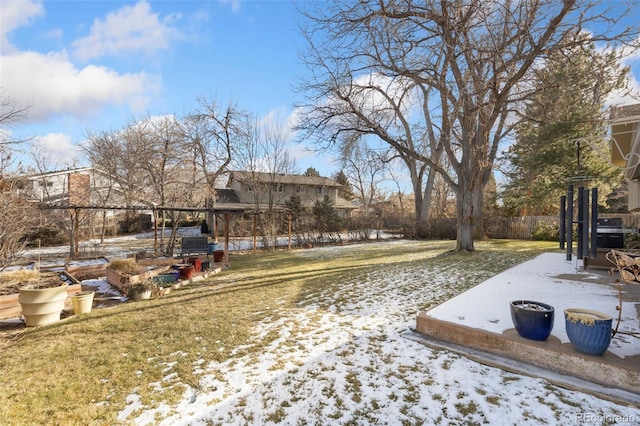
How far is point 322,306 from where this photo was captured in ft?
18.4

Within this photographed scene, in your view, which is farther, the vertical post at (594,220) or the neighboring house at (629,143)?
the vertical post at (594,220)

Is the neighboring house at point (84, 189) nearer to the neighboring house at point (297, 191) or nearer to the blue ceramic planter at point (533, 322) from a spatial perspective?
the neighboring house at point (297, 191)

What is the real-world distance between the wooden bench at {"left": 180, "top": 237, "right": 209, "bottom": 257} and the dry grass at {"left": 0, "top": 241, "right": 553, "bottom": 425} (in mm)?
3356

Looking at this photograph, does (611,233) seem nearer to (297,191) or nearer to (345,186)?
(297,191)

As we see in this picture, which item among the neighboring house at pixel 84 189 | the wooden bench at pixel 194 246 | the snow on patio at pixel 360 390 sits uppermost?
the neighboring house at pixel 84 189

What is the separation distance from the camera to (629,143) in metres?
5.71

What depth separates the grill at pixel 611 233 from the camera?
7656 millimetres

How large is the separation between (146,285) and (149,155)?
28.2ft

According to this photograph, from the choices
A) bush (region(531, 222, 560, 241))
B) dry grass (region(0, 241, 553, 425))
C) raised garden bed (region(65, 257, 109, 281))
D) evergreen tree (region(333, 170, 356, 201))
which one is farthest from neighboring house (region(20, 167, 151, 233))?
evergreen tree (region(333, 170, 356, 201))

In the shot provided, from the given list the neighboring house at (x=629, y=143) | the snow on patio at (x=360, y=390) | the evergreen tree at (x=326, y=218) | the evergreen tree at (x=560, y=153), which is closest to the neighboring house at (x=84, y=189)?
the evergreen tree at (x=326, y=218)

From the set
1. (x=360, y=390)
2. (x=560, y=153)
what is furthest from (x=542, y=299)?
(x=560, y=153)

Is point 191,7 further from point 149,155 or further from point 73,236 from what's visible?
point 73,236

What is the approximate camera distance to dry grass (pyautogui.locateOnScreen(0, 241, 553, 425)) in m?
2.85

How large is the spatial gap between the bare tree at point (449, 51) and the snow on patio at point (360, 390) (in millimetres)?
7102
